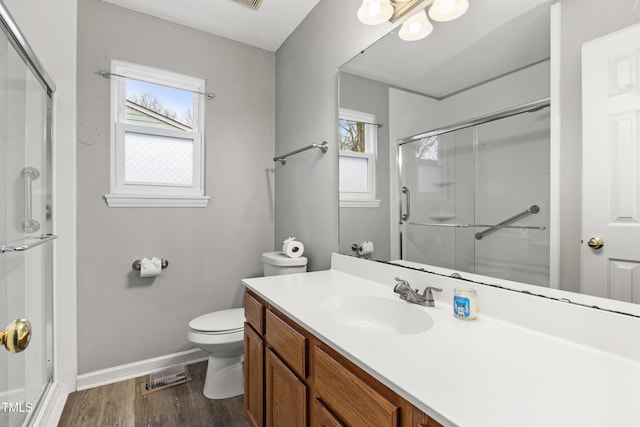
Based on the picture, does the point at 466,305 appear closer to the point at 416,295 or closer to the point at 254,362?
the point at 416,295

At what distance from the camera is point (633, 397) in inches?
22.7

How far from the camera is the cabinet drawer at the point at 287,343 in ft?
3.37

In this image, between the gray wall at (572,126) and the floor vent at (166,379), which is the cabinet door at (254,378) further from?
the gray wall at (572,126)

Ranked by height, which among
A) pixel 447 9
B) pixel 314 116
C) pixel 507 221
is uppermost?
pixel 447 9

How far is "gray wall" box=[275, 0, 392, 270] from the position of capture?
1.85 metres

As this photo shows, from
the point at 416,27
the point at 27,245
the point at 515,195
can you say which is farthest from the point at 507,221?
the point at 27,245

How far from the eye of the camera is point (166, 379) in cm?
210

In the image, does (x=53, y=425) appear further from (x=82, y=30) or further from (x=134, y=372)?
(x=82, y=30)

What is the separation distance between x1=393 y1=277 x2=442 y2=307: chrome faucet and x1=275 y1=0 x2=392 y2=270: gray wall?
69 cm

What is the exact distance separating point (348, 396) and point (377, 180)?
1.06 m

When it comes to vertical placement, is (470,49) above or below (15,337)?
above

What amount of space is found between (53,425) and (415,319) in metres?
1.98

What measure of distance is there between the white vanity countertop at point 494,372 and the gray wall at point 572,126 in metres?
0.24

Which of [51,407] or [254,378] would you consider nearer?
[254,378]
